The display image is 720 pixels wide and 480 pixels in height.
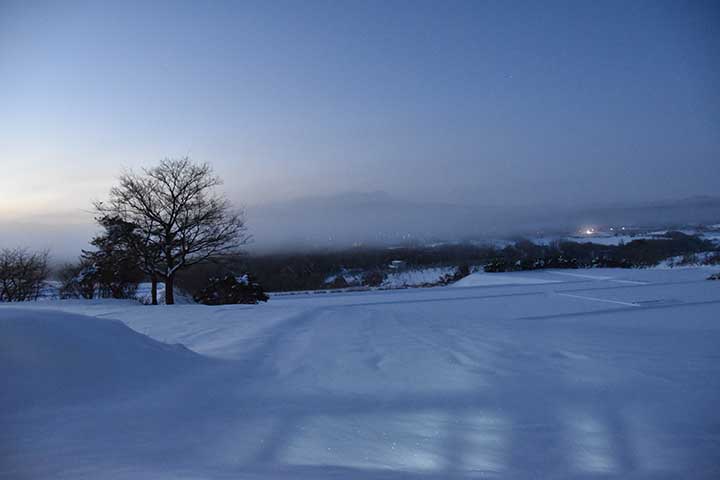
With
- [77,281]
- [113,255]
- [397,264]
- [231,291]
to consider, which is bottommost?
[231,291]

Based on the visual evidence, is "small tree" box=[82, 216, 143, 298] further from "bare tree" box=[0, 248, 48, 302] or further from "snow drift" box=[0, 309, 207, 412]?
"snow drift" box=[0, 309, 207, 412]

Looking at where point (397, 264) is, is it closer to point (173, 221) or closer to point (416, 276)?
point (416, 276)

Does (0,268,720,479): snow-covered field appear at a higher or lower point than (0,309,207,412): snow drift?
lower

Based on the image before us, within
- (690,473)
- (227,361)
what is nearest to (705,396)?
(690,473)

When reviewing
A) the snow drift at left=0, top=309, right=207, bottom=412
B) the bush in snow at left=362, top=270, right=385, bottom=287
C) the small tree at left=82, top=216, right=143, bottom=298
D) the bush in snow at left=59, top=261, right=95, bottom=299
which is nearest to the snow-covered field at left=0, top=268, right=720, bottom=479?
the snow drift at left=0, top=309, right=207, bottom=412

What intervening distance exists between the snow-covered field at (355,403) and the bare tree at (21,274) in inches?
480

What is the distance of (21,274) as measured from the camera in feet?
37.6

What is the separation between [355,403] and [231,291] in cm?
747

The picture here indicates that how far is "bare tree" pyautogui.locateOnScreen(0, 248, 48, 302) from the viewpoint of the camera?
11.0 meters

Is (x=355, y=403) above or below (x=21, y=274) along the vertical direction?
below

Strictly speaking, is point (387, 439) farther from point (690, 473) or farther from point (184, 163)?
point (184, 163)

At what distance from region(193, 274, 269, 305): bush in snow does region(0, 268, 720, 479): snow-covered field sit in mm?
5238

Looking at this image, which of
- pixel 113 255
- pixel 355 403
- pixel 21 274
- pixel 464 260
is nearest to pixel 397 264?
pixel 464 260

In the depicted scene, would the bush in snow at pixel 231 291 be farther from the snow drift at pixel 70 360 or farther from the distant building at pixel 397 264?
the snow drift at pixel 70 360
